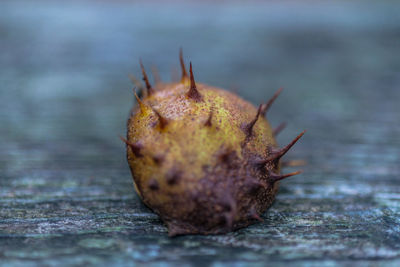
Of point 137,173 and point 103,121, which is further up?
point 103,121

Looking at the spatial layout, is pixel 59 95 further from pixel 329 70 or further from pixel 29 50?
pixel 329 70

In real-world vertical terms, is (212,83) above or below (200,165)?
above

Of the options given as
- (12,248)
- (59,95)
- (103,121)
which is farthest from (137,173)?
(59,95)

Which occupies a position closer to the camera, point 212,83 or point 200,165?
point 200,165
